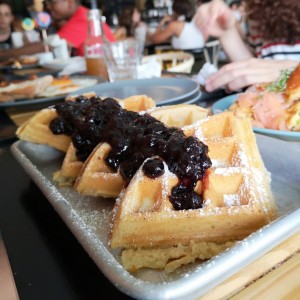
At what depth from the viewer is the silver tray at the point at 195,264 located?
0.40 m

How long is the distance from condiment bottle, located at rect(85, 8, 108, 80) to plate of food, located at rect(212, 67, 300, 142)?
115 cm

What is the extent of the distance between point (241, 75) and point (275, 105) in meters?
0.35

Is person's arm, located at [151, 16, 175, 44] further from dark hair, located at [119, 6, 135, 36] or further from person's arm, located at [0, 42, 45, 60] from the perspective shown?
person's arm, located at [0, 42, 45, 60]

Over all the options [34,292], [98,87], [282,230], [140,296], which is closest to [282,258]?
[282,230]

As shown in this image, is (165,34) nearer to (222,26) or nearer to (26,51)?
(26,51)

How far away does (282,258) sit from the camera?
0.53 metres

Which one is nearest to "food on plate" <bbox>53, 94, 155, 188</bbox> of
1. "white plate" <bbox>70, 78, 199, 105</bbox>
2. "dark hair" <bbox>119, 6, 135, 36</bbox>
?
"white plate" <bbox>70, 78, 199, 105</bbox>

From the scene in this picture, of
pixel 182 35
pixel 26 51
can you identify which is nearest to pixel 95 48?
pixel 26 51

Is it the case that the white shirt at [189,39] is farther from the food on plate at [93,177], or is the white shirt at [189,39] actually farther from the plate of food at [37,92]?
the food on plate at [93,177]

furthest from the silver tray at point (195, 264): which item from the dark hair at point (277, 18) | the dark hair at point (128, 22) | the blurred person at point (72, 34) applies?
the dark hair at point (128, 22)

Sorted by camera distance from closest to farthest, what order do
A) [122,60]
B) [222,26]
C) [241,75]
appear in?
[241,75] < [122,60] < [222,26]

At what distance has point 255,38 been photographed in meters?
2.36

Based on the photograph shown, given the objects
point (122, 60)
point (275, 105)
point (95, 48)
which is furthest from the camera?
point (95, 48)

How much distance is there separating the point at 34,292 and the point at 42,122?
0.60m
